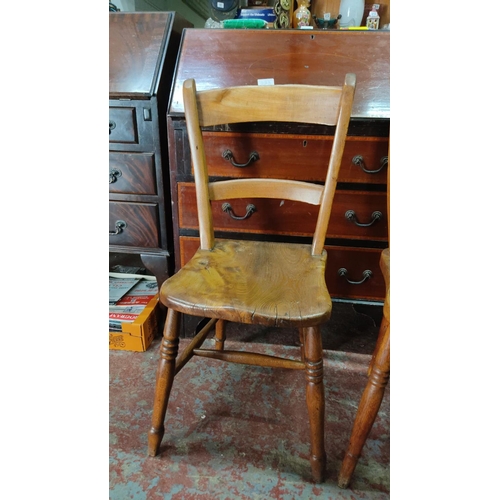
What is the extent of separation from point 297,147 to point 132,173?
0.60 metres

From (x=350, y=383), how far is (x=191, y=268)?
2.56ft

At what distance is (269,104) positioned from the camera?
1.02 meters

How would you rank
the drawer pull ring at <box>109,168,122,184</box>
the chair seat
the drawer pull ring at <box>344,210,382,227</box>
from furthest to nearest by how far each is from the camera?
the drawer pull ring at <box>109,168,122,184</box> < the drawer pull ring at <box>344,210,382,227</box> < the chair seat

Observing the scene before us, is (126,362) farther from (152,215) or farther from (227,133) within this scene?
(227,133)

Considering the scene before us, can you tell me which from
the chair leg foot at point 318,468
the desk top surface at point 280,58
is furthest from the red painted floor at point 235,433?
the desk top surface at point 280,58

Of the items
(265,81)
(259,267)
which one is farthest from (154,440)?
(265,81)

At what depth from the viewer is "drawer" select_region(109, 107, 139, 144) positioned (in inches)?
47.9

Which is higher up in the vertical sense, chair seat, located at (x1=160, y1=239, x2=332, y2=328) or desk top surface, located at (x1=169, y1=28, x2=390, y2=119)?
desk top surface, located at (x1=169, y1=28, x2=390, y2=119)

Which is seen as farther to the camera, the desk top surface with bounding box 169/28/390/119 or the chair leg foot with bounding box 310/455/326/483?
the desk top surface with bounding box 169/28/390/119

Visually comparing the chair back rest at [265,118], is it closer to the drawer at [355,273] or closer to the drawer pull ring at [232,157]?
the drawer pull ring at [232,157]

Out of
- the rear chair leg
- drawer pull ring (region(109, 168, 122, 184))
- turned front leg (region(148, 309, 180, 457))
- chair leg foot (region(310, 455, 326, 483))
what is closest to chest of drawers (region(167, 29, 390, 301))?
drawer pull ring (region(109, 168, 122, 184))

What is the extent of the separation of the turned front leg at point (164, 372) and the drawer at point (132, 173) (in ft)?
1.81

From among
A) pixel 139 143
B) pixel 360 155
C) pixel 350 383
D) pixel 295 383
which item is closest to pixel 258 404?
pixel 295 383

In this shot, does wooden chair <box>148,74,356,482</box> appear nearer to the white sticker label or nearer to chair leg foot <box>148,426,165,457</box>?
chair leg foot <box>148,426,165,457</box>
